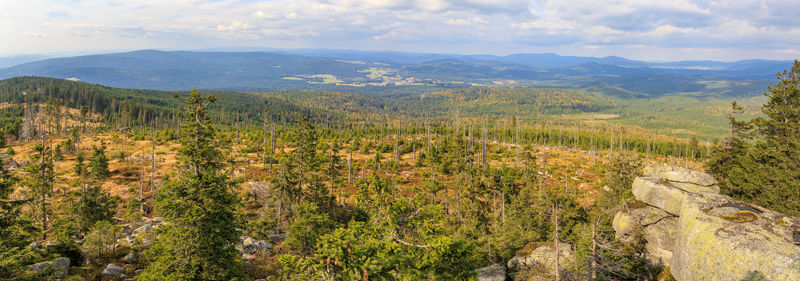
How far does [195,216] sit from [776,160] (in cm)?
5262

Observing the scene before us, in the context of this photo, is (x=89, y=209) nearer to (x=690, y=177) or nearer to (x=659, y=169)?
(x=690, y=177)

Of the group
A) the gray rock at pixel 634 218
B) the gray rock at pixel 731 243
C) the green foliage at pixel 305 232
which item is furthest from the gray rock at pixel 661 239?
the green foliage at pixel 305 232

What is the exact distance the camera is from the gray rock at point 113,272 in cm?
2153

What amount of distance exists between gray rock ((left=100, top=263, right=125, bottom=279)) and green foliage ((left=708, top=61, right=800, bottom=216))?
53136 millimetres

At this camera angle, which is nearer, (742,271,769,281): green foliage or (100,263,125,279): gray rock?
(742,271,769,281): green foliage

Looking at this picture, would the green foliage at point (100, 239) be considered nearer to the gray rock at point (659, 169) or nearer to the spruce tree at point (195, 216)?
the spruce tree at point (195, 216)

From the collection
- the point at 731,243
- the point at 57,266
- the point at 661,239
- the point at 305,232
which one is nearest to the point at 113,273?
the point at 57,266

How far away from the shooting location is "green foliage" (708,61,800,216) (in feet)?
104

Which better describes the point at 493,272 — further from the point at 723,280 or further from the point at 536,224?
the point at 536,224

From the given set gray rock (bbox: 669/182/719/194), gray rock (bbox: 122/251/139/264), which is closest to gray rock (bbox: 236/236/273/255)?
gray rock (bbox: 122/251/139/264)

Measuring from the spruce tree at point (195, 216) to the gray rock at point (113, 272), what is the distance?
24.4 ft

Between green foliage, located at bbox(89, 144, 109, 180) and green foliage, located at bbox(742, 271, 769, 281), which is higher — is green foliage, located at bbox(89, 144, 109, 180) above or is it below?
below

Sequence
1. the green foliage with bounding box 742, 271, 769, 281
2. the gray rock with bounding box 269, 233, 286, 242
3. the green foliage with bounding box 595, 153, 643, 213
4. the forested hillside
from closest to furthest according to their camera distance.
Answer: the forested hillside < the green foliage with bounding box 742, 271, 769, 281 < the gray rock with bounding box 269, 233, 286, 242 < the green foliage with bounding box 595, 153, 643, 213

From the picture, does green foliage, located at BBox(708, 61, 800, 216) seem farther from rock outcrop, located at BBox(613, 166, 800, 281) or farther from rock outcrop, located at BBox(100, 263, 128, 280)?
rock outcrop, located at BBox(100, 263, 128, 280)
